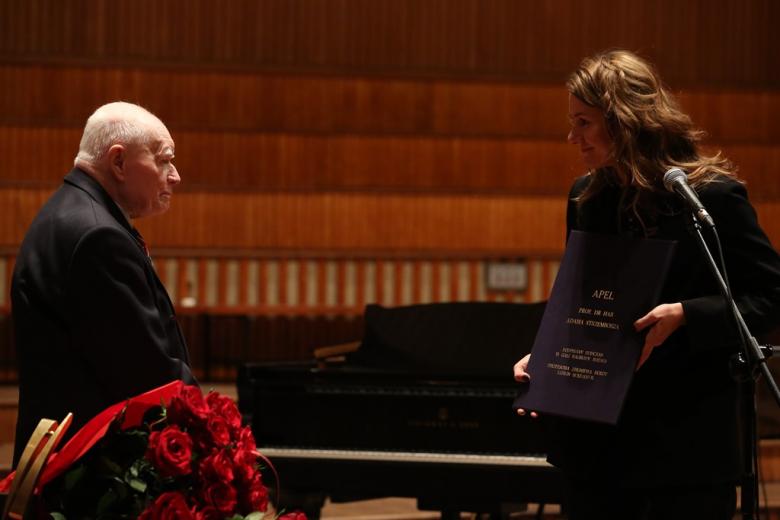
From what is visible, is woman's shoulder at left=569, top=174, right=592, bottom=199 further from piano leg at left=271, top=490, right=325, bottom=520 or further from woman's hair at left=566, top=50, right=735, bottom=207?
piano leg at left=271, top=490, right=325, bottom=520

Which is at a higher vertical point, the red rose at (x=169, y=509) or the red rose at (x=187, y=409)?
the red rose at (x=187, y=409)

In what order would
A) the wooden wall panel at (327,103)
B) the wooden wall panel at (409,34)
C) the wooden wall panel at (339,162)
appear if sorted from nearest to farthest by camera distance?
the wooden wall panel at (339,162) < the wooden wall panel at (327,103) < the wooden wall panel at (409,34)

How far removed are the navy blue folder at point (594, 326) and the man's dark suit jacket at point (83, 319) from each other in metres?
0.58

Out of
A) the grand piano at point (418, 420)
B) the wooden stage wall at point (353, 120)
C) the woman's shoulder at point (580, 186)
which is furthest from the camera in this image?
the wooden stage wall at point (353, 120)

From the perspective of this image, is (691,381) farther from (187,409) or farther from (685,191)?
(187,409)

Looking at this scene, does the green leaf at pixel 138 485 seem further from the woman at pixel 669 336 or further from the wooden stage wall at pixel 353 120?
the wooden stage wall at pixel 353 120

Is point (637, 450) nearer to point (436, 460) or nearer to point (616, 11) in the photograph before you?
point (436, 460)

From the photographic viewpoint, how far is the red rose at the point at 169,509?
4.54 ft

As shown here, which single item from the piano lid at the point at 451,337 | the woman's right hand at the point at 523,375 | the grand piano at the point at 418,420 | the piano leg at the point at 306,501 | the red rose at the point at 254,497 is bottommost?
the piano leg at the point at 306,501

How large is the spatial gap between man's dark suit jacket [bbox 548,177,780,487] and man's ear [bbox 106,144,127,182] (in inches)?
33.5

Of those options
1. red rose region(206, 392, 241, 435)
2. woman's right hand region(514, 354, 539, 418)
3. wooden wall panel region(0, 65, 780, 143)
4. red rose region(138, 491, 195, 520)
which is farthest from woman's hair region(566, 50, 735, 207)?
wooden wall panel region(0, 65, 780, 143)

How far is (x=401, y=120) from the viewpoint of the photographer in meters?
6.95

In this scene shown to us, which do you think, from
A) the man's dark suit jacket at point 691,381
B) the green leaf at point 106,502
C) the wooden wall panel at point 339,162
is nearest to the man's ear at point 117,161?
the green leaf at point 106,502

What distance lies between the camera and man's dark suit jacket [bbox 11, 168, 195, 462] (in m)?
1.74
